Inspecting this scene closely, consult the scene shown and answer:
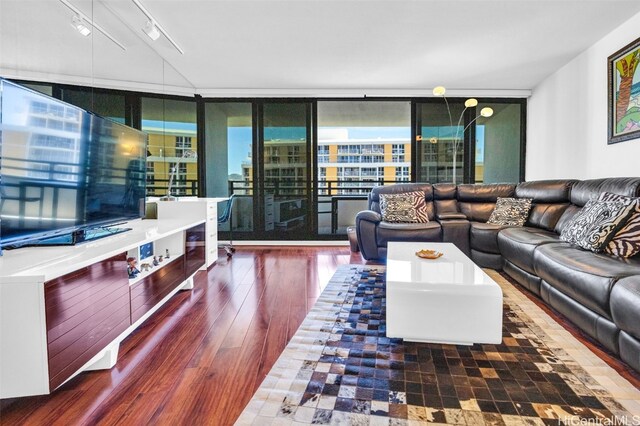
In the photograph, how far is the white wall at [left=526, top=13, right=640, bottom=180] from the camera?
3182mm

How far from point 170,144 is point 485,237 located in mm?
4086

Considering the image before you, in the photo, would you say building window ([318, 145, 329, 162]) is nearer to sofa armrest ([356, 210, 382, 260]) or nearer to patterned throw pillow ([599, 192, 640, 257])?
sofa armrest ([356, 210, 382, 260])

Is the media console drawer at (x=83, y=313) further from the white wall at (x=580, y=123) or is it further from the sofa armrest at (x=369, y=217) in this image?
the white wall at (x=580, y=123)

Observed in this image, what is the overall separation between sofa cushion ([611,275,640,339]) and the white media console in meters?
2.45

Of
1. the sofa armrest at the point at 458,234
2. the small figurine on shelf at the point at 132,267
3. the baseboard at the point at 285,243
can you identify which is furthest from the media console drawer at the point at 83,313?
the baseboard at the point at 285,243

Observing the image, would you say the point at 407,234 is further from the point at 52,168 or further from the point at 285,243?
the point at 52,168

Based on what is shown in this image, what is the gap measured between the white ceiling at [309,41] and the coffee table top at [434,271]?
2.02 m

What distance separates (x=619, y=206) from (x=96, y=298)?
324cm

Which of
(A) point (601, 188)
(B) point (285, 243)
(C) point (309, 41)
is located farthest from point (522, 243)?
(B) point (285, 243)

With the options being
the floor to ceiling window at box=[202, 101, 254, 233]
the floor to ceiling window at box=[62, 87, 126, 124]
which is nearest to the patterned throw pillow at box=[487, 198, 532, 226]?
the floor to ceiling window at box=[202, 101, 254, 233]

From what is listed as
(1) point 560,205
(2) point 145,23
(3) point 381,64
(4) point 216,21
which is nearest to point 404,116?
(3) point 381,64

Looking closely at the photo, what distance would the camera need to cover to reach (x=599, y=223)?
2346 millimetres

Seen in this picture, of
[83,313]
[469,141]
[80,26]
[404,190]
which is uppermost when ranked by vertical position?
[80,26]

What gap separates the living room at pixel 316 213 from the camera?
1.44m
